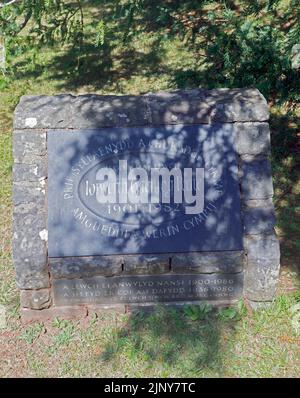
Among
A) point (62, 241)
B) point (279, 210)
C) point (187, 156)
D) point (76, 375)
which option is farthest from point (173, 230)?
point (279, 210)

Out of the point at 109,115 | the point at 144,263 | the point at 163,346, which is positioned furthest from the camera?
the point at 109,115

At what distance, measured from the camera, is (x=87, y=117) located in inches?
177

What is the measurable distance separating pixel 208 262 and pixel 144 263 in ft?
1.68

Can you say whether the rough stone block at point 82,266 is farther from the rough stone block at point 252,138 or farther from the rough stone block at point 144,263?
the rough stone block at point 252,138

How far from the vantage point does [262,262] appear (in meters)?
4.47

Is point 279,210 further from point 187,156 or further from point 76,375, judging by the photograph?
point 76,375

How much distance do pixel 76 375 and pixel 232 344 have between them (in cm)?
122

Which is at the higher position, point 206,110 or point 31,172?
point 206,110

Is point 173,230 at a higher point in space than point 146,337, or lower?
higher

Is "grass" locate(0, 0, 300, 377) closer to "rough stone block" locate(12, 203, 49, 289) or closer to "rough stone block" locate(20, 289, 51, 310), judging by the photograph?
"rough stone block" locate(20, 289, 51, 310)

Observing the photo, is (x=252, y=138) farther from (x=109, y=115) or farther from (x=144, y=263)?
(x=144, y=263)

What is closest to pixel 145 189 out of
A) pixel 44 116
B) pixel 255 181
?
pixel 255 181

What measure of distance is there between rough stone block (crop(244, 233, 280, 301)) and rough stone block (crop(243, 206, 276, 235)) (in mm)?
50
